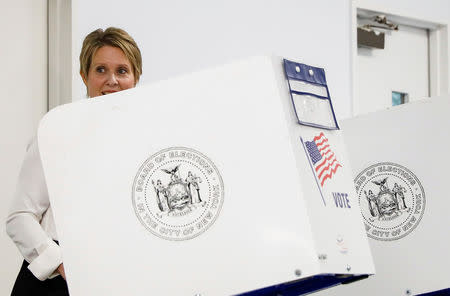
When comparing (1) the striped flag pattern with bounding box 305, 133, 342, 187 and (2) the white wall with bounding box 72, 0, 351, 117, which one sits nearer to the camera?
(1) the striped flag pattern with bounding box 305, 133, 342, 187

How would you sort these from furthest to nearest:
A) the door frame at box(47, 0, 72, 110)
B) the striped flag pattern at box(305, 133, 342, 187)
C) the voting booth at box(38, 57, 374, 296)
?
the door frame at box(47, 0, 72, 110) → the striped flag pattern at box(305, 133, 342, 187) → the voting booth at box(38, 57, 374, 296)

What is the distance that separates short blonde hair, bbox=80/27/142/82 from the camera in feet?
7.93

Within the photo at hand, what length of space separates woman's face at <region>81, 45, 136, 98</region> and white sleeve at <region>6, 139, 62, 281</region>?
255 mm

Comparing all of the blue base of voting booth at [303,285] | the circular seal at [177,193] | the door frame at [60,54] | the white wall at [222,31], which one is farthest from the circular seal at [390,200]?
the door frame at [60,54]

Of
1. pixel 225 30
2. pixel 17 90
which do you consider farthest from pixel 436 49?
pixel 17 90

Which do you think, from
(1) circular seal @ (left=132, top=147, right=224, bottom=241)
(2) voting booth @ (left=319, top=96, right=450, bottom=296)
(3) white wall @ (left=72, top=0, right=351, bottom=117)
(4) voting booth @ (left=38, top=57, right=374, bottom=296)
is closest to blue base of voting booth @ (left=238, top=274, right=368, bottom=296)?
(4) voting booth @ (left=38, top=57, right=374, bottom=296)

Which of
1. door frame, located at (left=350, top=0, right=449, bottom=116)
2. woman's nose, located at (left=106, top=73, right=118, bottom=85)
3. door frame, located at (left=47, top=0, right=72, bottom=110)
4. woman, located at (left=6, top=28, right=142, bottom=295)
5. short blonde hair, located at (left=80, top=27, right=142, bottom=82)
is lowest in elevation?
woman, located at (left=6, top=28, right=142, bottom=295)

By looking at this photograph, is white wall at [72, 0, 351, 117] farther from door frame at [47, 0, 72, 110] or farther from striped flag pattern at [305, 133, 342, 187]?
striped flag pattern at [305, 133, 342, 187]

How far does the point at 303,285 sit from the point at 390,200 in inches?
24.9

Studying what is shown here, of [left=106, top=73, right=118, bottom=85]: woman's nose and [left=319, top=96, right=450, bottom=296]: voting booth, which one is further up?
[left=106, top=73, right=118, bottom=85]: woman's nose

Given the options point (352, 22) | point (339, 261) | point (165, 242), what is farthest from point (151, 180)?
point (352, 22)

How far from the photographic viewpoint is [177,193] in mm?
1890

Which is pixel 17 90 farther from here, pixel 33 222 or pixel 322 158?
pixel 322 158

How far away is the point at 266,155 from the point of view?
1.85 meters
